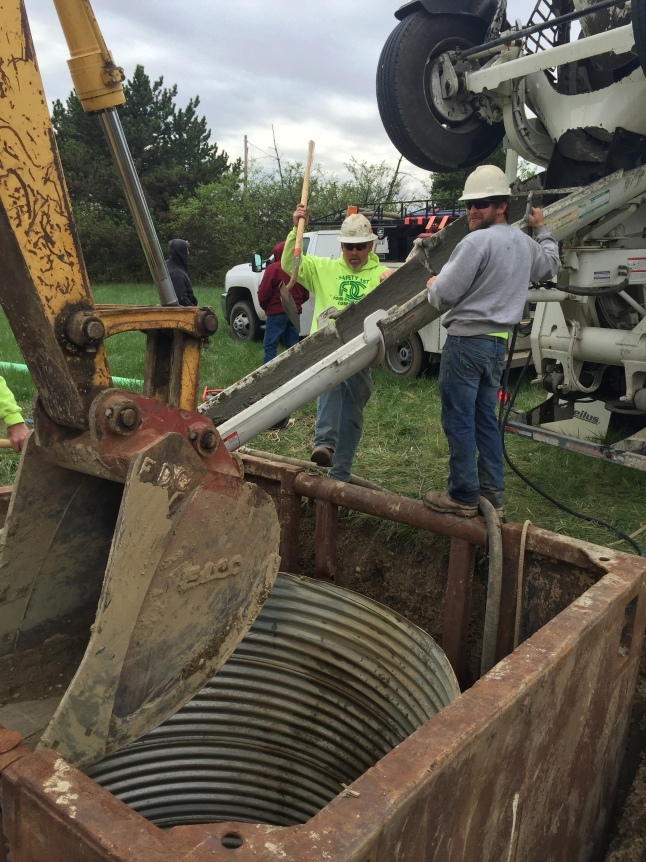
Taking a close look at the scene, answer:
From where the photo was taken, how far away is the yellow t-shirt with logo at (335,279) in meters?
4.90

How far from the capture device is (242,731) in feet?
12.2

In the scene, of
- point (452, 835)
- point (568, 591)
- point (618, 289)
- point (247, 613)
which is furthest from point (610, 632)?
point (618, 289)

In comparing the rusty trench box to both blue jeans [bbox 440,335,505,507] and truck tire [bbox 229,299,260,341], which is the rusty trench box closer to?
blue jeans [bbox 440,335,505,507]

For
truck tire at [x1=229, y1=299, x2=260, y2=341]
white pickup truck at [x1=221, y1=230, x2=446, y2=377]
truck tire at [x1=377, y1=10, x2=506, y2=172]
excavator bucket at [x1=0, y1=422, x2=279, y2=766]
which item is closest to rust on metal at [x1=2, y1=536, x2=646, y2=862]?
excavator bucket at [x1=0, y1=422, x2=279, y2=766]

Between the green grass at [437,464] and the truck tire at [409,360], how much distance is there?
0.46 metres

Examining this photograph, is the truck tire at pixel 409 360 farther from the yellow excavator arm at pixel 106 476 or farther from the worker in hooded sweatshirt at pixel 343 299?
the yellow excavator arm at pixel 106 476

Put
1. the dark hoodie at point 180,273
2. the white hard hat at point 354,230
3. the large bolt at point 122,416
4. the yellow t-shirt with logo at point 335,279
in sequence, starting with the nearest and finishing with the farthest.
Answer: the large bolt at point 122,416
the white hard hat at point 354,230
the yellow t-shirt with logo at point 335,279
the dark hoodie at point 180,273

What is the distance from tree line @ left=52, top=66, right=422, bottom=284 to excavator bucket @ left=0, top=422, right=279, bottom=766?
27968mm

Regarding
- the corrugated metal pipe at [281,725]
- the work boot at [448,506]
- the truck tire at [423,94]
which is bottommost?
the corrugated metal pipe at [281,725]

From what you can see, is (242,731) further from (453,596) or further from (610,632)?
(610,632)

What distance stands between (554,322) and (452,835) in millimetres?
4336

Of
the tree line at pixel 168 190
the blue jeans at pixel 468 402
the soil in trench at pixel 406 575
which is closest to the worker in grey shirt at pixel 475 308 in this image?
the blue jeans at pixel 468 402

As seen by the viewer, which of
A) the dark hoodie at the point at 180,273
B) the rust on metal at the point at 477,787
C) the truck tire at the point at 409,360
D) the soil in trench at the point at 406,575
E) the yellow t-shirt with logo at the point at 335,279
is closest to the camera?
the rust on metal at the point at 477,787

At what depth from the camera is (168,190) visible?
35.9 meters
